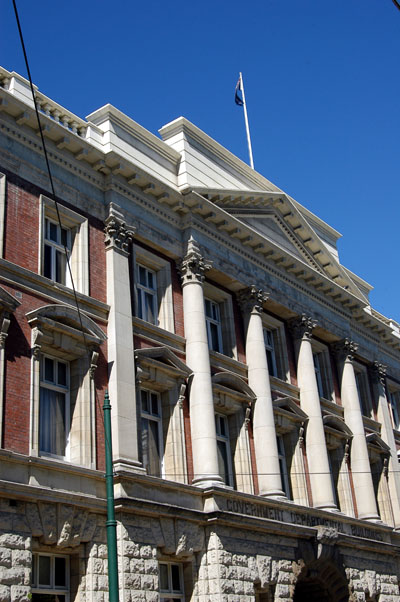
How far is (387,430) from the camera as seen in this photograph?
36.3m

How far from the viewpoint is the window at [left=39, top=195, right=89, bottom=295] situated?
72.8 feet

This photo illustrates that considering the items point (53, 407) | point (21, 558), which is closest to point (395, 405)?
point (53, 407)

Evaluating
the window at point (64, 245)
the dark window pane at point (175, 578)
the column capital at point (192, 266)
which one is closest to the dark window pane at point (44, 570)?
the dark window pane at point (175, 578)

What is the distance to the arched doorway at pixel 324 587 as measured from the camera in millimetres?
26812

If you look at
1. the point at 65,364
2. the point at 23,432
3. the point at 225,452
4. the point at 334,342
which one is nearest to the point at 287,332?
the point at 334,342

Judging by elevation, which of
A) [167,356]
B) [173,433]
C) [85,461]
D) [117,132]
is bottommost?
[85,461]

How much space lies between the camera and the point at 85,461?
66.1 feet

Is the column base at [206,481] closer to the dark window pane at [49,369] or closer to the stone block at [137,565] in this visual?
the stone block at [137,565]

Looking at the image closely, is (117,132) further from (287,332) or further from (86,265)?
(287,332)

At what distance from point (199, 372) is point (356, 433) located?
10.8 metres

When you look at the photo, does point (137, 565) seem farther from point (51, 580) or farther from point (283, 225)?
point (283, 225)

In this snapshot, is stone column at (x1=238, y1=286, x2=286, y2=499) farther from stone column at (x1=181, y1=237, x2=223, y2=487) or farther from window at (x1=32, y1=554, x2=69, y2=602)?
window at (x1=32, y1=554, x2=69, y2=602)

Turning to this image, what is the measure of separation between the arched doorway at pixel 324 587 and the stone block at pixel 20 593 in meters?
11.9

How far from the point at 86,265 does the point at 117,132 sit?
5.15 metres
